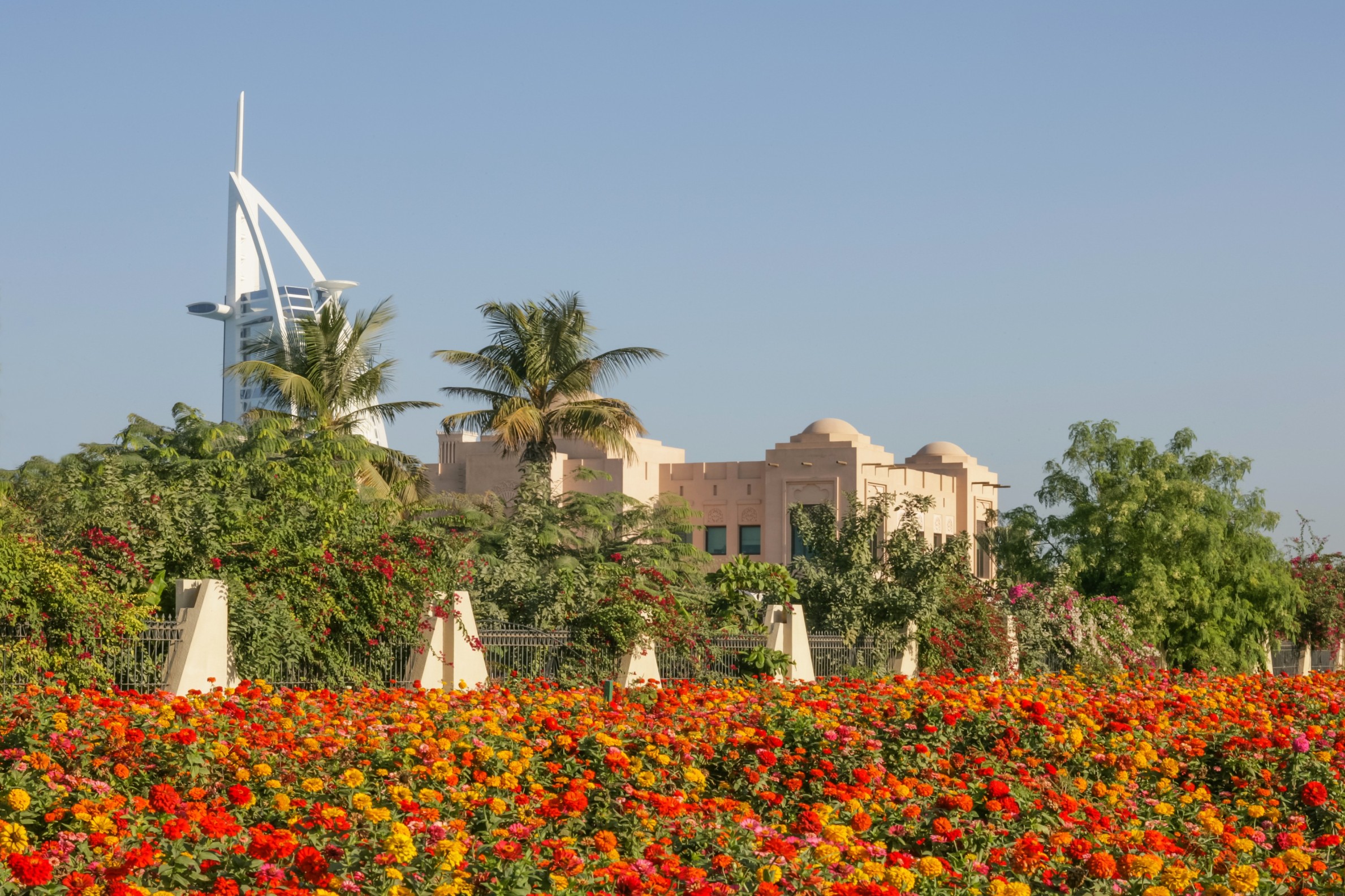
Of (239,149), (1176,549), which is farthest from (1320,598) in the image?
(239,149)

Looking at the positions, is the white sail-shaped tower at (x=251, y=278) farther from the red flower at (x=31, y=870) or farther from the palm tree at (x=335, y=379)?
the red flower at (x=31, y=870)

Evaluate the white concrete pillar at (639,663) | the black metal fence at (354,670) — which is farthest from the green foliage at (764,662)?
the black metal fence at (354,670)

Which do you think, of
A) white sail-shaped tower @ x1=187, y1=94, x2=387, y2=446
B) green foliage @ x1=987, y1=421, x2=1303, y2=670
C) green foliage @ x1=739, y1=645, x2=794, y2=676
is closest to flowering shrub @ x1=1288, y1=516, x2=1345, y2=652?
green foliage @ x1=987, y1=421, x2=1303, y2=670

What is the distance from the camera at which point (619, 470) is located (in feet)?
153

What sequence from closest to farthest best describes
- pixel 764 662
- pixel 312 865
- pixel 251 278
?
pixel 312 865 < pixel 764 662 < pixel 251 278

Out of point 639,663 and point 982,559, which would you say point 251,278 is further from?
point 639,663

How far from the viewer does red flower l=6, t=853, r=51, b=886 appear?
4.72m

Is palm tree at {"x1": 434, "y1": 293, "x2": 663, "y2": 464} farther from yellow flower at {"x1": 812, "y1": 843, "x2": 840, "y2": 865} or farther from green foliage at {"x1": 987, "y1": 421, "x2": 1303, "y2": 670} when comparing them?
yellow flower at {"x1": 812, "y1": 843, "x2": 840, "y2": 865}

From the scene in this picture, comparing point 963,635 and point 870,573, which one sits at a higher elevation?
point 870,573

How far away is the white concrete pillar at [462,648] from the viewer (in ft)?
55.6

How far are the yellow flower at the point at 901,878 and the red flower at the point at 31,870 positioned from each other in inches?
123

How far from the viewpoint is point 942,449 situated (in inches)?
2176

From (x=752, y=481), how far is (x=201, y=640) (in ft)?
117

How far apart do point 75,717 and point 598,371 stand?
24.8 m
